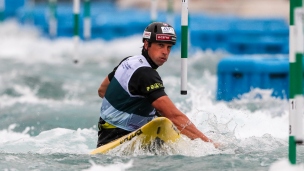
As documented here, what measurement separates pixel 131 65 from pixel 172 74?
25.3 ft

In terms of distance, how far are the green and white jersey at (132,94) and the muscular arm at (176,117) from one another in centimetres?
6

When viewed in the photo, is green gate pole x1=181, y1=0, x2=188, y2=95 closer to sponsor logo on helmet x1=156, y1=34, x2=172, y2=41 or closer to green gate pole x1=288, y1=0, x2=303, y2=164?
sponsor logo on helmet x1=156, y1=34, x2=172, y2=41

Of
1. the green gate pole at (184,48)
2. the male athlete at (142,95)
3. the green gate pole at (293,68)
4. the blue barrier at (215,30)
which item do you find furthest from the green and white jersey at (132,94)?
the blue barrier at (215,30)

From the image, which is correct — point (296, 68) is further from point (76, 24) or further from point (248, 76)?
point (76, 24)

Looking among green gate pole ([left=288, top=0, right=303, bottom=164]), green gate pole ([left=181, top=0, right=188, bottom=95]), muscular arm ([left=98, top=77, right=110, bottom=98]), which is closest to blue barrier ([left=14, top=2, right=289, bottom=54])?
green gate pole ([left=181, top=0, right=188, bottom=95])

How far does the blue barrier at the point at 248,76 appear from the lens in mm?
10742

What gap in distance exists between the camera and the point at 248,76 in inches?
424

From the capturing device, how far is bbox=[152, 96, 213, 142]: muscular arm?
20.0 feet

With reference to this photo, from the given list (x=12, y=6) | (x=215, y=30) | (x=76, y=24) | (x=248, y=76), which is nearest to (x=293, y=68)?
(x=248, y=76)

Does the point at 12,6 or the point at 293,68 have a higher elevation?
the point at 12,6

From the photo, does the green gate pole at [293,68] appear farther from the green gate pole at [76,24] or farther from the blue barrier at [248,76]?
the green gate pole at [76,24]

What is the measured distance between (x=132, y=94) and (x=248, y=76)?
15.4 ft

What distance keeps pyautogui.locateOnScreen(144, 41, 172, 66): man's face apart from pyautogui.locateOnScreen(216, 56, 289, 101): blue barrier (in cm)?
443

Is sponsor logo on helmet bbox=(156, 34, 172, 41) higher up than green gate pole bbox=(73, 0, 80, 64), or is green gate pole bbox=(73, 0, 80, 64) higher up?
green gate pole bbox=(73, 0, 80, 64)
